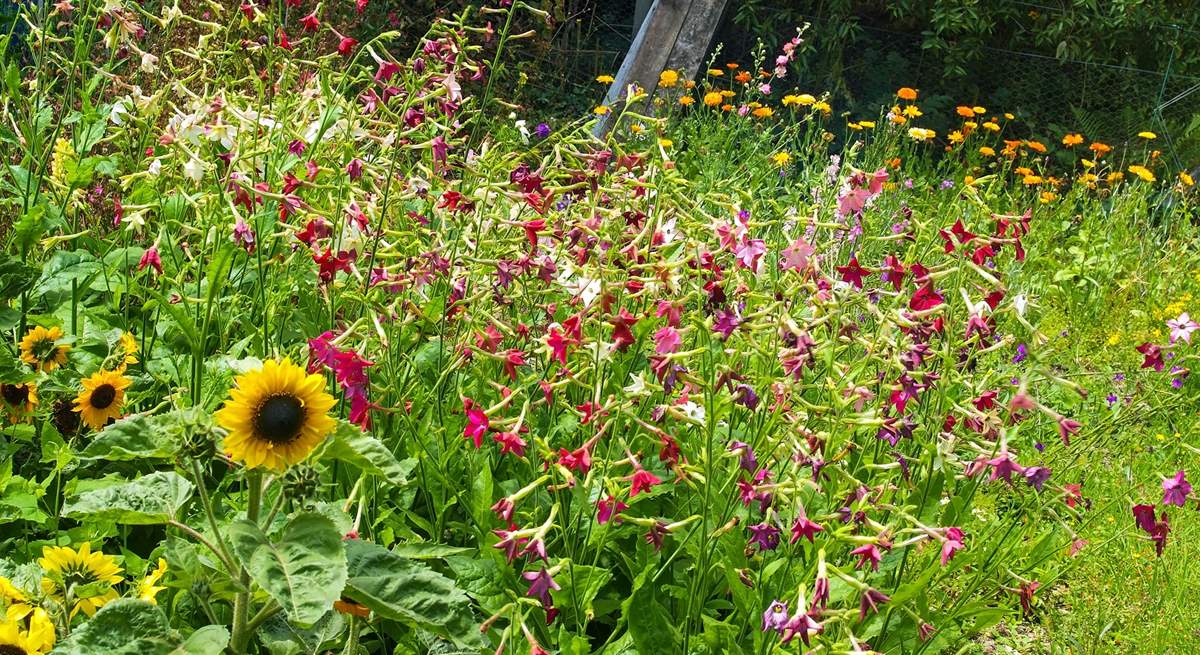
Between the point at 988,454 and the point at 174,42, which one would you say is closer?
the point at 988,454

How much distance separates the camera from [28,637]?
5.08ft

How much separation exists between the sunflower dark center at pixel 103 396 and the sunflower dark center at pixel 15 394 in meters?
0.18

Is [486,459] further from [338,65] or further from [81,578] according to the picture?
[338,65]

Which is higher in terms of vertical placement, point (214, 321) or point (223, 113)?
point (223, 113)

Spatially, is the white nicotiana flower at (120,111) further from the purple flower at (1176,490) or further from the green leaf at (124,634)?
the purple flower at (1176,490)

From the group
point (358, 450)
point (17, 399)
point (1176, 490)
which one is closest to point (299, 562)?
point (358, 450)

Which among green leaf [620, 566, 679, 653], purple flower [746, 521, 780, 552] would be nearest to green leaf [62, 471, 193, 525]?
green leaf [620, 566, 679, 653]

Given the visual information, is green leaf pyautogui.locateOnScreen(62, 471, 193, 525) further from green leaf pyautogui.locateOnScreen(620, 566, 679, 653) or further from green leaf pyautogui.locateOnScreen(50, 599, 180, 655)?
green leaf pyautogui.locateOnScreen(620, 566, 679, 653)

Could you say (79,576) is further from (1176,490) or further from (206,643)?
(1176,490)

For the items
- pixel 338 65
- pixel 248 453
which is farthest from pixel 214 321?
pixel 338 65

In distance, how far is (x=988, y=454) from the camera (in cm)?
195

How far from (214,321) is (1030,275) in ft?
12.8

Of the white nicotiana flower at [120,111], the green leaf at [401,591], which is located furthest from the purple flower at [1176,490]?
the white nicotiana flower at [120,111]

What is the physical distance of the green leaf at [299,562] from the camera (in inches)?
55.3
